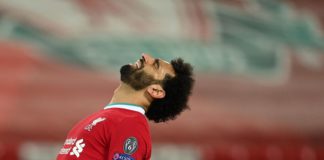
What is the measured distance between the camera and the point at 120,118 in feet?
5.57

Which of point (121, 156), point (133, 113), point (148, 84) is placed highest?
point (148, 84)

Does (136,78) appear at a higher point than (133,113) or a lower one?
higher

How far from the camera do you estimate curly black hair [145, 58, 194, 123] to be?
1931mm

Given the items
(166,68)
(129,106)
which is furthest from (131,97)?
(166,68)

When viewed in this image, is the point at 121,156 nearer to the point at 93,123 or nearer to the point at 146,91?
the point at 93,123

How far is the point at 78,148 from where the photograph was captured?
1704 millimetres

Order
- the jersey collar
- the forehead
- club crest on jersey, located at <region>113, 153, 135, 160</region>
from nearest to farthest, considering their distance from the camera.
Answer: club crest on jersey, located at <region>113, 153, 135, 160</region>
the jersey collar
the forehead

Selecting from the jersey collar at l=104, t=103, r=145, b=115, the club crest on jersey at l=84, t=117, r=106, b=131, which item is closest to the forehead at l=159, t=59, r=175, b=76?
the jersey collar at l=104, t=103, r=145, b=115

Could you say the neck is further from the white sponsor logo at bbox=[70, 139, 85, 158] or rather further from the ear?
the white sponsor logo at bbox=[70, 139, 85, 158]

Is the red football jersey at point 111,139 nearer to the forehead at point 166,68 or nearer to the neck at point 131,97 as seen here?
the neck at point 131,97

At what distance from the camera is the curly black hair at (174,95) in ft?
6.33

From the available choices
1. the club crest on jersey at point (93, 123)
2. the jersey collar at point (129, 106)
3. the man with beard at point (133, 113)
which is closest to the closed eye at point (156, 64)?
the man with beard at point (133, 113)

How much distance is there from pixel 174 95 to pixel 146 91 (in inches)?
5.0

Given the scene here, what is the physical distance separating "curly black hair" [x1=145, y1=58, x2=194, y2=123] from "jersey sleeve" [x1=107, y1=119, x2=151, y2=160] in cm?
24
